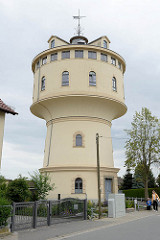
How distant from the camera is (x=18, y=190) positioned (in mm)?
15734

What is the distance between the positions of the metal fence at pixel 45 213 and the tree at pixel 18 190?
2.79m

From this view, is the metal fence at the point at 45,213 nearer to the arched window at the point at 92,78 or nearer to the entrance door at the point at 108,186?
the entrance door at the point at 108,186

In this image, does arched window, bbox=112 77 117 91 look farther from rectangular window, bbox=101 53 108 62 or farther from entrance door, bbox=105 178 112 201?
entrance door, bbox=105 178 112 201

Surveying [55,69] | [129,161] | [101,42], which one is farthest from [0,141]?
[129,161]

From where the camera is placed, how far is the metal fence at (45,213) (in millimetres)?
11734

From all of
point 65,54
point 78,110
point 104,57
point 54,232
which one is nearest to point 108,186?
point 78,110

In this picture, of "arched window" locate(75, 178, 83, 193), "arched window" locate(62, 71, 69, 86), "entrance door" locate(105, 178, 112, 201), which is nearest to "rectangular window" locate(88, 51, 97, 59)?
"arched window" locate(62, 71, 69, 86)

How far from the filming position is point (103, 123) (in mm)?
23156

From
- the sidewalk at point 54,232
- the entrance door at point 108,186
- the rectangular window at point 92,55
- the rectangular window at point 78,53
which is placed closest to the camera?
the sidewalk at point 54,232

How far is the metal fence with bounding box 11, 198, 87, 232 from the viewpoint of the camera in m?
11.7

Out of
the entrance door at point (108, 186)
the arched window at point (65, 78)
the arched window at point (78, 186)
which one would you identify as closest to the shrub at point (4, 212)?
the arched window at point (78, 186)

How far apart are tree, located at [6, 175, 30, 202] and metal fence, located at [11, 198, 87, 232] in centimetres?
279

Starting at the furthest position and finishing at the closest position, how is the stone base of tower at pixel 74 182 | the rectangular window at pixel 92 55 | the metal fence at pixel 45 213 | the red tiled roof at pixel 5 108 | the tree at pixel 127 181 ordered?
the tree at pixel 127 181
the rectangular window at pixel 92 55
the stone base of tower at pixel 74 182
the red tiled roof at pixel 5 108
the metal fence at pixel 45 213

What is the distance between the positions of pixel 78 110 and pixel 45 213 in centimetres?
1073
